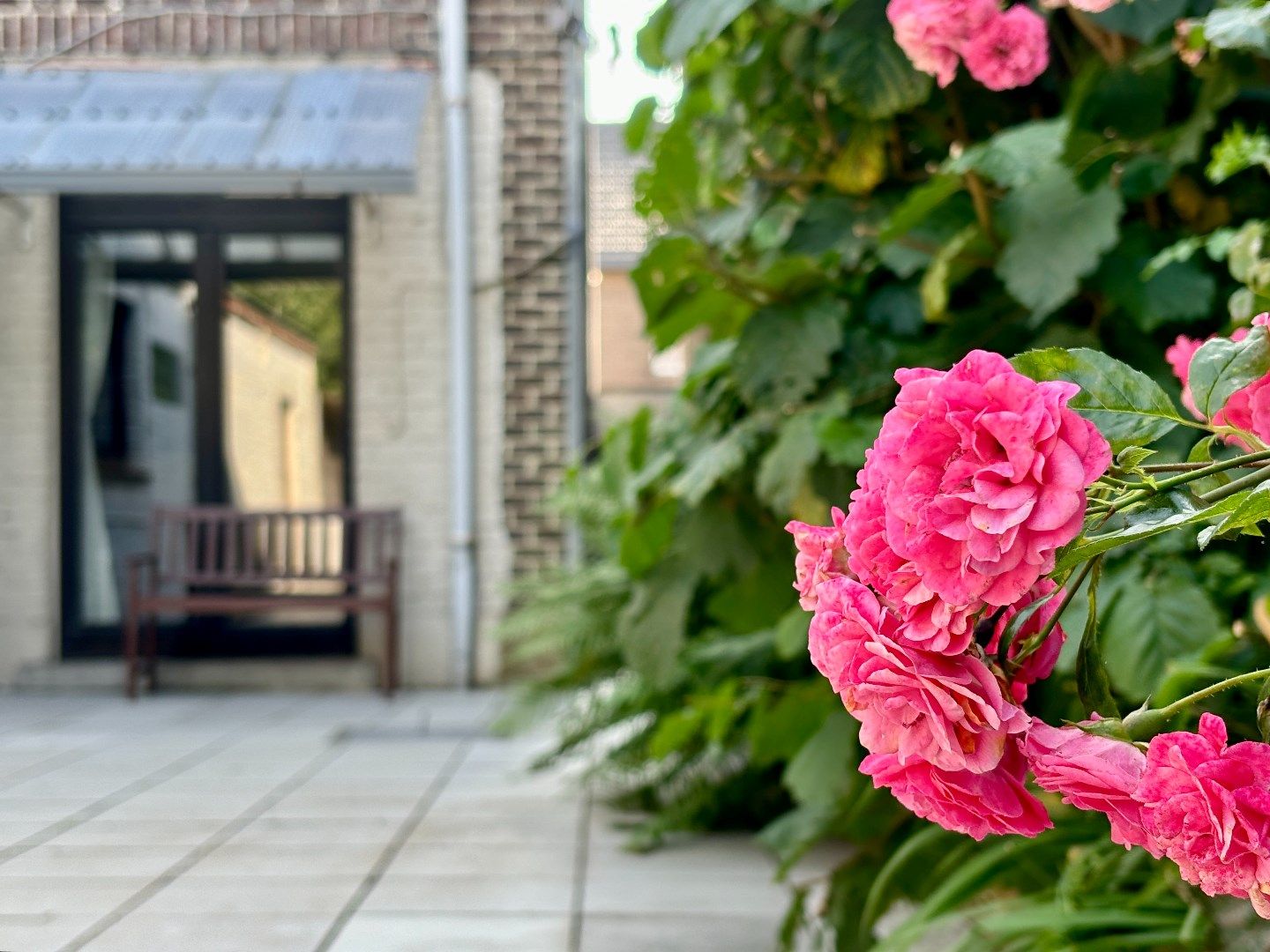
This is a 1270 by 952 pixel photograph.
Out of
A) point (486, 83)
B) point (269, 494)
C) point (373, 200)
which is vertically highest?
point (486, 83)

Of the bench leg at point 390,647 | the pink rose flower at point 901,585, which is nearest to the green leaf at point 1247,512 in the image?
the pink rose flower at point 901,585

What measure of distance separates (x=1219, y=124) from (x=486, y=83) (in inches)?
217

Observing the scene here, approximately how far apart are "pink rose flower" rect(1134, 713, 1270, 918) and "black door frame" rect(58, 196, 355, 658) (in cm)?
645

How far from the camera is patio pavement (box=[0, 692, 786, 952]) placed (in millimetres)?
2236

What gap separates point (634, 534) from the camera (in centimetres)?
205

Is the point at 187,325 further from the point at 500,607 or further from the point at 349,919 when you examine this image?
the point at 349,919

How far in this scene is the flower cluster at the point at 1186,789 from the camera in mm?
584

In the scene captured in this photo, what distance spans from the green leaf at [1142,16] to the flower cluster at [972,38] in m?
0.25

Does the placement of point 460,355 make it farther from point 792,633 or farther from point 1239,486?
point 1239,486

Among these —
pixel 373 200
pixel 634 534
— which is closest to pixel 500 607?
pixel 373 200

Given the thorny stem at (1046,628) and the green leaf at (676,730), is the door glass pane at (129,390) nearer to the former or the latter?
the green leaf at (676,730)

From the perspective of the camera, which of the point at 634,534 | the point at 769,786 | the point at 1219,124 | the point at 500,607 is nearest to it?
the point at 1219,124

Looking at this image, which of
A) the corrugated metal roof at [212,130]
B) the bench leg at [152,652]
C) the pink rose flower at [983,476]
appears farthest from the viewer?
the bench leg at [152,652]

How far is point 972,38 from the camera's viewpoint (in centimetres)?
135
